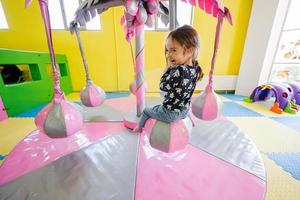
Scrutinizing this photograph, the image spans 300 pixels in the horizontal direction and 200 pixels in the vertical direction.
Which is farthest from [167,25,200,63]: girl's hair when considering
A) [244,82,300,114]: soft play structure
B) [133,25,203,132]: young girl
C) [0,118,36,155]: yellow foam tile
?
[244,82,300,114]: soft play structure

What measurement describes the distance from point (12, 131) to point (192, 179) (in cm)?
184

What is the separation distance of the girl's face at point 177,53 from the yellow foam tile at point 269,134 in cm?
116

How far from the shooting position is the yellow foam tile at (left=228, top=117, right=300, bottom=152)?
4.50ft

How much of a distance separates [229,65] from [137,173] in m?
3.32

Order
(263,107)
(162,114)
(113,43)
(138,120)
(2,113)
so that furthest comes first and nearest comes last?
(113,43)
(263,107)
(2,113)
(138,120)
(162,114)

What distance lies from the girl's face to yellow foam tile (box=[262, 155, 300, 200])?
3.05ft

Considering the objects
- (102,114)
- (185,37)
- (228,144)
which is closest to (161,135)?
(185,37)

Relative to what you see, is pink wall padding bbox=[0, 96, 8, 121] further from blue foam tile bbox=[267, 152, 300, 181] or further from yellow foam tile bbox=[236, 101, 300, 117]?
yellow foam tile bbox=[236, 101, 300, 117]

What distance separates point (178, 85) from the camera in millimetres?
783

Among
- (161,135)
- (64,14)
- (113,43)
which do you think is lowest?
(161,135)

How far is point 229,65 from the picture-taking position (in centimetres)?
334

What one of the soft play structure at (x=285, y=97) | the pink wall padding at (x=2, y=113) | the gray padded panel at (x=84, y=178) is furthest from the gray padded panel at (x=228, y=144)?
the pink wall padding at (x=2, y=113)

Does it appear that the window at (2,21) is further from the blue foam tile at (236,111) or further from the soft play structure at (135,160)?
the blue foam tile at (236,111)

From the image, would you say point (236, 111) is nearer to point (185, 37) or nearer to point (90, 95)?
point (185, 37)
